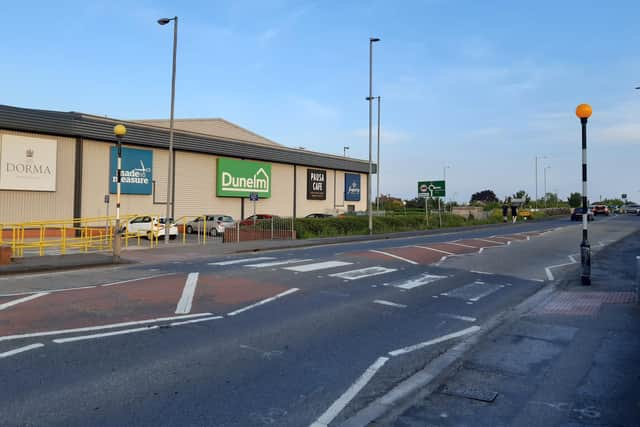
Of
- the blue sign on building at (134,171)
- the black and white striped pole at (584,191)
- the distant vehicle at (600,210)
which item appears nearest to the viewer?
the black and white striped pole at (584,191)

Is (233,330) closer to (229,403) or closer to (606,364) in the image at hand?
(229,403)

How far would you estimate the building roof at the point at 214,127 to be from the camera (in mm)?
41028

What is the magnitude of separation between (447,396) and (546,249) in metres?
20.0

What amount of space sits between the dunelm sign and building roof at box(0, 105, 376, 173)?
0.68 metres

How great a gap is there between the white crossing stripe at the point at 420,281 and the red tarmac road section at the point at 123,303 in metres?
2.98

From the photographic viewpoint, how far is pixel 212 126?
146 ft

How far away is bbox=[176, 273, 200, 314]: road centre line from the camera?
9.20 metres

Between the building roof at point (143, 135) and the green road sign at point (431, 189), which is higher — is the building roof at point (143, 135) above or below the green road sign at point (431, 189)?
above

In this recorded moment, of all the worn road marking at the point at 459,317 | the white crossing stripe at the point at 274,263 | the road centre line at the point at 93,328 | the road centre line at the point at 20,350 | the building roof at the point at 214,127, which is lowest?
the worn road marking at the point at 459,317

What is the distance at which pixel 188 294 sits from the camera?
10695 mm

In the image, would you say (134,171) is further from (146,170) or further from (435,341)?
(435,341)

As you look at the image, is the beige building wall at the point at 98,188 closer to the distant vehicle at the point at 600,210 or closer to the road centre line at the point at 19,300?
the road centre line at the point at 19,300

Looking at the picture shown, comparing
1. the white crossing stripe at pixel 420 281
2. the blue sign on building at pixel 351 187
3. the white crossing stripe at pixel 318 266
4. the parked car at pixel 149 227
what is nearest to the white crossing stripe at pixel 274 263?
the white crossing stripe at pixel 318 266

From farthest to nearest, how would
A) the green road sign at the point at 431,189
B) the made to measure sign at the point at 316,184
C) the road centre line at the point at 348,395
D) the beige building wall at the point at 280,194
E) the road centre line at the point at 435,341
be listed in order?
the made to measure sign at the point at 316,184, the beige building wall at the point at 280,194, the green road sign at the point at 431,189, the road centre line at the point at 435,341, the road centre line at the point at 348,395
